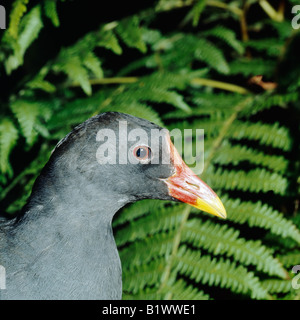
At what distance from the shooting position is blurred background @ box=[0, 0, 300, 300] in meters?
1.95

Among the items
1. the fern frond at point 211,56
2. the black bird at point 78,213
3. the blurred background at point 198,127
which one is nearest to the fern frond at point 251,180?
the blurred background at point 198,127

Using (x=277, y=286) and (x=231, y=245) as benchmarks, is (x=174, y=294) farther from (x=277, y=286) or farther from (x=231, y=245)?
(x=277, y=286)

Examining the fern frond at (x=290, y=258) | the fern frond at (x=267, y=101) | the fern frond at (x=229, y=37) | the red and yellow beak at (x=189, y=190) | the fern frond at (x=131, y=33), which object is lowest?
the fern frond at (x=290, y=258)

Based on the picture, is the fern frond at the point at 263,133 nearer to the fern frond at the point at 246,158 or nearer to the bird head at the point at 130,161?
the fern frond at the point at 246,158

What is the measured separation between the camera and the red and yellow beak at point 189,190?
174 centimetres

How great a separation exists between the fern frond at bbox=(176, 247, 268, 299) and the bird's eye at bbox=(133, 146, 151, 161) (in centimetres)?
55

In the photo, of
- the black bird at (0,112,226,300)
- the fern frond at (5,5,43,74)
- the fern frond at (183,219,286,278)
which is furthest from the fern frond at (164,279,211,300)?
the fern frond at (5,5,43,74)

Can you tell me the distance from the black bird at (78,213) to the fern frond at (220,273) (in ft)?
1.27

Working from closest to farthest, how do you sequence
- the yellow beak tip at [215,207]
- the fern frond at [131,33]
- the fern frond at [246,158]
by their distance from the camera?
the yellow beak tip at [215,207], the fern frond at [246,158], the fern frond at [131,33]

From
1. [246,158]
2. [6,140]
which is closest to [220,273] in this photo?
[246,158]

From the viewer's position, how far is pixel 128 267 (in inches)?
82.6

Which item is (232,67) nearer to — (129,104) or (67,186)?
(129,104)

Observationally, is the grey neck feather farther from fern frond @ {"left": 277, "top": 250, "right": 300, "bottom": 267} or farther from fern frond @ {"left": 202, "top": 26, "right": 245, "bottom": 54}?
fern frond @ {"left": 202, "top": 26, "right": 245, "bottom": 54}

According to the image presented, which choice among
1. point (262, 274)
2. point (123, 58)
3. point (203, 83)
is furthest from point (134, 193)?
point (123, 58)
